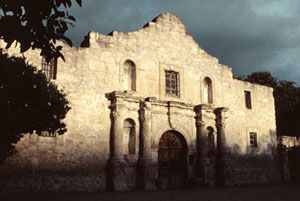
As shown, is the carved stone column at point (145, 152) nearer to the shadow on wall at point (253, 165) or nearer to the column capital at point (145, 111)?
the column capital at point (145, 111)

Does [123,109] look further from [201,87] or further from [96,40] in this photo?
[201,87]

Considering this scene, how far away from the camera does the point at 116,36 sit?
15.4m

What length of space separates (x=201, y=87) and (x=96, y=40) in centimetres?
656

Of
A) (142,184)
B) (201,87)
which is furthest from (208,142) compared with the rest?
(142,184)

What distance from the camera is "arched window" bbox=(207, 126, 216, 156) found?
18203mm

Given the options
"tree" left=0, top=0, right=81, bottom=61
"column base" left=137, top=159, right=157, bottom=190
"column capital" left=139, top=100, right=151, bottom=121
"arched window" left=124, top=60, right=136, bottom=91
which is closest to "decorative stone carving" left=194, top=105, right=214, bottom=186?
"column base" left=137, top=159, right=157, bottom=190

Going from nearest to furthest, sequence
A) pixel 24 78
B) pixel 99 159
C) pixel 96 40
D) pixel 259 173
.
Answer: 1. pixel 24 78
2. pixel 99 159
3. pixel 96 40
4. pixel 259 173

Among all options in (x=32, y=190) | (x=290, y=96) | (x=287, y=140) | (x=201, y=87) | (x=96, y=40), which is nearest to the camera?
(x=32, y=190)

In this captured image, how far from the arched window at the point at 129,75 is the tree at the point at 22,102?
5.97 metres

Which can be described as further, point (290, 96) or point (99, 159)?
point (290, 96)

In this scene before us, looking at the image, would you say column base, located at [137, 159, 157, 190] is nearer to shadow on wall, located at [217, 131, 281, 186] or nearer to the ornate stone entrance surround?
the ornate stone entrance surround

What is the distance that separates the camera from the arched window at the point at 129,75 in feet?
51.5

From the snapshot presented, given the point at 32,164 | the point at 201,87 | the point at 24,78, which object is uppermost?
the point at 201,87

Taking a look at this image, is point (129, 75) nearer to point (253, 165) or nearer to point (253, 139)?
point (253, 139)
